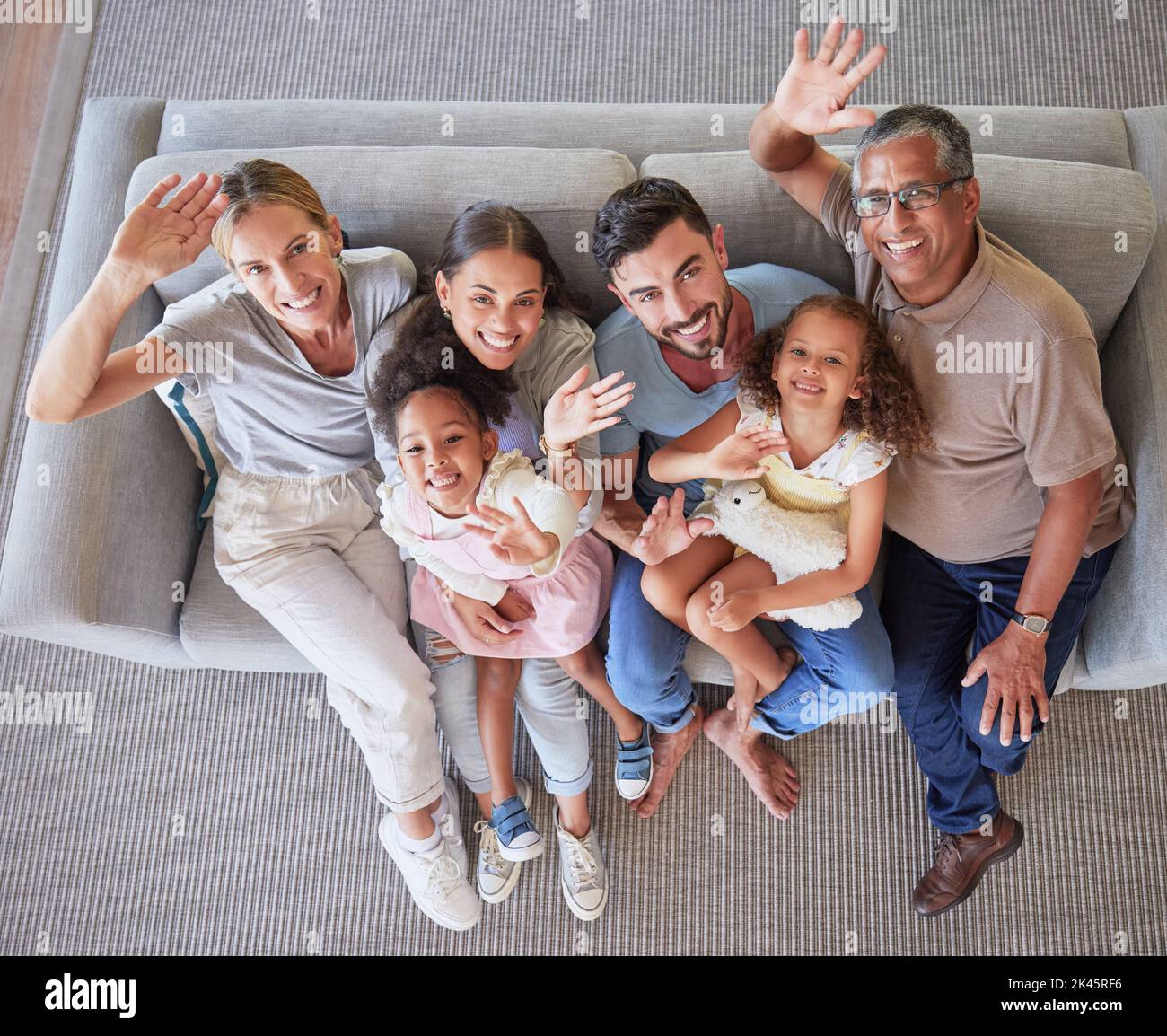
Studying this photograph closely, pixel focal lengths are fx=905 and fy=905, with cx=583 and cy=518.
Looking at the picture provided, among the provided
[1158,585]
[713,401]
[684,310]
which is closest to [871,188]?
[684,310]

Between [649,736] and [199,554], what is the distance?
111cm

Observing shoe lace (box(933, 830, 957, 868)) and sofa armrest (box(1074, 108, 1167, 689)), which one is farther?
shoe lace (box(933, 830, 957, 868))

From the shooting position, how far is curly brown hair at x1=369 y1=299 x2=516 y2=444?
63.8 inches

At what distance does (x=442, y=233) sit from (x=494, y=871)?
1410 mm

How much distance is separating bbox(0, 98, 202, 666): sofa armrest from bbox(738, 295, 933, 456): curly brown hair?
1.22m

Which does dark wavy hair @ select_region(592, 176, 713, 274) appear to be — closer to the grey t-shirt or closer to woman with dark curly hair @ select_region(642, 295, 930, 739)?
woman with dark curly hair @ select_region(642, 295, 930, 739)

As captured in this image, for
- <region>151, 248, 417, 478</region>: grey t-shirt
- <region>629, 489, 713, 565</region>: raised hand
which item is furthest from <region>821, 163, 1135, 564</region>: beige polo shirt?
<region>151, 248, 417, 478</region>: grey t-shirt

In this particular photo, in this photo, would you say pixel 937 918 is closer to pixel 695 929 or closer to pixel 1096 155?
pixel 695 929

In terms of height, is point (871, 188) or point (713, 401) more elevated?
point (871, 188)

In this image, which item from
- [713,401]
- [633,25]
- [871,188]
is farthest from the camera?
[633,25]

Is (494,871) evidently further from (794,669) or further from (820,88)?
(820,88)

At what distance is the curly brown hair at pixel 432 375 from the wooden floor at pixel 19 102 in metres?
1.63

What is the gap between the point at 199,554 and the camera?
199 centimetres

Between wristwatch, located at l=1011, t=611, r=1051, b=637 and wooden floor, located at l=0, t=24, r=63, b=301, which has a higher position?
wooden floor, located at l=0, t=24, r=63, b=301
